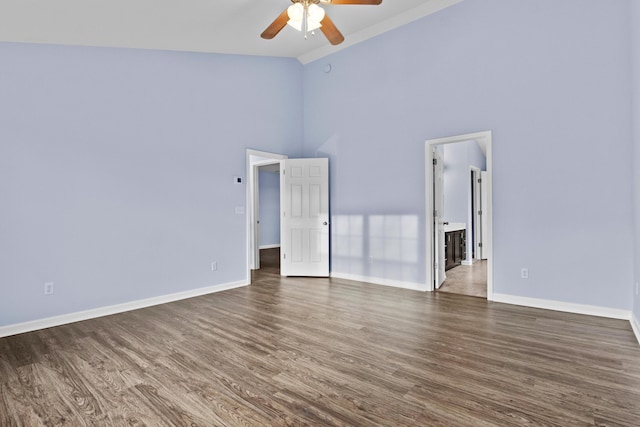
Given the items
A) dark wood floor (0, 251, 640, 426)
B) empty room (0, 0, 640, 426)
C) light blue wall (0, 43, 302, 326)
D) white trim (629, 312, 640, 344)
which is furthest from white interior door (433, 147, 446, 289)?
light blue wall (0, 43, 302, 326)

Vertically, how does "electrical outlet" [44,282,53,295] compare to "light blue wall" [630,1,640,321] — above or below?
below

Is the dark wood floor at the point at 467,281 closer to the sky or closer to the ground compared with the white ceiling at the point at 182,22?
closer to the ground

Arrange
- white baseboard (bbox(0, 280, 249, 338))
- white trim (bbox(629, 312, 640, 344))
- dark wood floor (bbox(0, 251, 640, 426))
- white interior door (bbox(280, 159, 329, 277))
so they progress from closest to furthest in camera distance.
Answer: dark wood floor (bbox(0, 251, 640, 426)) → white trim (bbox(629, 312, 640, 344)) → white baseboard (bbox(0, 280, 249, 338)) → white interior door (bbox(280, 159, 329, 277))

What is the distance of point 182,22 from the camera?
3.79 meters

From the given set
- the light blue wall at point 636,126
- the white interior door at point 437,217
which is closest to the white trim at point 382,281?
the white interior door at point 437,217

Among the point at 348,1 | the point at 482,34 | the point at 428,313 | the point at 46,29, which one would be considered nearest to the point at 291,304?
the point at 428,313

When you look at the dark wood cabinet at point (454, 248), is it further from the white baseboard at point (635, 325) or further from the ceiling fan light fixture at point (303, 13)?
the ceiling fan light fixture at point (303, 13)

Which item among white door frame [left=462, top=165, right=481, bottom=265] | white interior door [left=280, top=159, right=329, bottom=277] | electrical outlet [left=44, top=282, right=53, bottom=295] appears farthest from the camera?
white door frame [left=462, top=165, right=481, bottom=265]

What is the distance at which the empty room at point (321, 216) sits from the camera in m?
2.18

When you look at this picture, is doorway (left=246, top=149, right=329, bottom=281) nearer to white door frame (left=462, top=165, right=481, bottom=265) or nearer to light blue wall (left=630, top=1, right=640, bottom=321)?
white door frame (left=462, top=165, right=481, bottom=265)

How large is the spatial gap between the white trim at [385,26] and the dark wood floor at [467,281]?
3.81 metres

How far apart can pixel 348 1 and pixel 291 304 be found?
129 inches

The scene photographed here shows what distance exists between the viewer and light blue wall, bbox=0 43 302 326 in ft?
10.7

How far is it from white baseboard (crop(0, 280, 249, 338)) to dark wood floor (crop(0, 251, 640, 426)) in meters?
0.14
